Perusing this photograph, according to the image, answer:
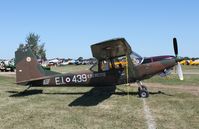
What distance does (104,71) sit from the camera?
639 inches

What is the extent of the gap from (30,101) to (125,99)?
4.18 meters

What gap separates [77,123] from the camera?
9.26 metres

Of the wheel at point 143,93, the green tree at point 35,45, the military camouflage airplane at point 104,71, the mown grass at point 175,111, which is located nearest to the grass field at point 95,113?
the mown grass at point 175,111

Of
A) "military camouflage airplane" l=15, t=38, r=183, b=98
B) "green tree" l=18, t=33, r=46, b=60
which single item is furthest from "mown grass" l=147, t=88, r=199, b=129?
"green tree" l=18, t=33, r=46, b=60

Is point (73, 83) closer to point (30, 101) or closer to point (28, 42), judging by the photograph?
point (30, 101)

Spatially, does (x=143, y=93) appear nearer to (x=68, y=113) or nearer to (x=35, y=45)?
(x=68, y=113)

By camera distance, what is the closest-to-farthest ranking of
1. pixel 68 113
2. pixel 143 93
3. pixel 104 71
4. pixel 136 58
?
1. pixel 68 113
2. pixel 143 93
3. pixel 136 58
4. pixel 104 71

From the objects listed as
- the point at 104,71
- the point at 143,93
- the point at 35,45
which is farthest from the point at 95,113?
the point at 35,45

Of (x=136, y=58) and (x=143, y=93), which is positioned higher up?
(x=136, y=58)

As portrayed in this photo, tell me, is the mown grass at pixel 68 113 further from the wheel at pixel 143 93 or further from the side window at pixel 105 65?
the side window at pixel 105 65

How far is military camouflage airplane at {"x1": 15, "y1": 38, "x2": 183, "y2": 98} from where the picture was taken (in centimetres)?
1536

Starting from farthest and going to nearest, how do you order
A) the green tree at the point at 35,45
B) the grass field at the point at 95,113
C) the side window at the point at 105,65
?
1. the green tree at the point at 35,45
2. the side window at the point at 105,65
3. the grass field at the point at 95,113

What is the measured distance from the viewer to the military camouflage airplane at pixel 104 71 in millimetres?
15359

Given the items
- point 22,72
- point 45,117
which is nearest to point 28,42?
point 22,72
